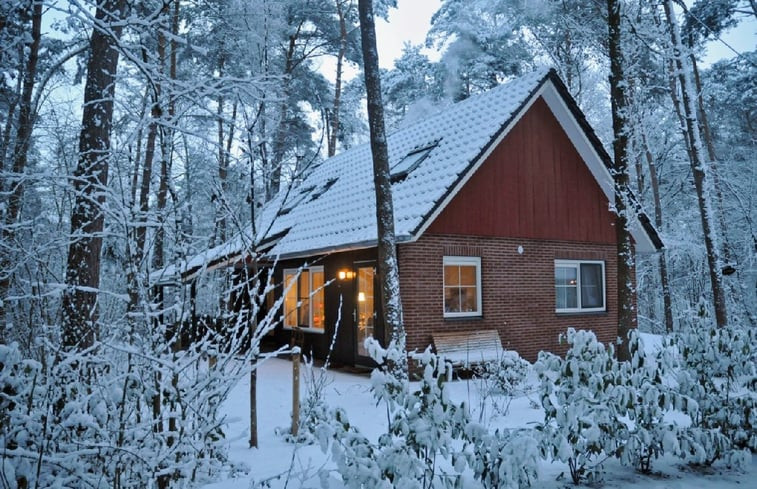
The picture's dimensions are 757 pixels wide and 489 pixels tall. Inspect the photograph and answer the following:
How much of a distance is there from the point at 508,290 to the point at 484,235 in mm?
1335

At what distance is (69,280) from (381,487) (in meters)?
3.94

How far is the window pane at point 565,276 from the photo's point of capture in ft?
43.3

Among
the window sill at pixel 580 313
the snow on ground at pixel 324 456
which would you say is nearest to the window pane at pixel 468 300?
the snow on ground at pixel 324 456

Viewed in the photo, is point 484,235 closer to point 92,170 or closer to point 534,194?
point 534,194

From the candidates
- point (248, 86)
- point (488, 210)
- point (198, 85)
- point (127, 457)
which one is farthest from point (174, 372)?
point (488, 210)

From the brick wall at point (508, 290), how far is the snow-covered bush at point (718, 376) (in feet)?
17.1

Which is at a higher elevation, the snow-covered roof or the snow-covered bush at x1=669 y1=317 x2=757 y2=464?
the snow-covered roof

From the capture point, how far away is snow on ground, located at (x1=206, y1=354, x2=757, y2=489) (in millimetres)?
4885

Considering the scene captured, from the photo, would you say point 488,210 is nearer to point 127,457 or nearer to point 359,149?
point 359,149

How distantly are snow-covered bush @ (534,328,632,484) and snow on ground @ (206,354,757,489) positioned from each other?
12.4 inches

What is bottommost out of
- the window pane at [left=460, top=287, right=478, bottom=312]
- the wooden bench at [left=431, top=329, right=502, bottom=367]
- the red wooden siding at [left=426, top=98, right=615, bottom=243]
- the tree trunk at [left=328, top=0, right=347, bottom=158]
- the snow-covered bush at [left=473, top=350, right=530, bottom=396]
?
the snow-covered bush at [left=473, top=350, right=530, bottom=396]

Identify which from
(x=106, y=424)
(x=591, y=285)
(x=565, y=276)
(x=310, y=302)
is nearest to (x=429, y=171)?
(x=565, y=276)

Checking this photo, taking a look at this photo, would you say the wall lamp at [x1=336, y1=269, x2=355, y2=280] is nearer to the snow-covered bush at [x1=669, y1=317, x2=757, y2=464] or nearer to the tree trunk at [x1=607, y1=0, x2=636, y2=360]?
the tree trunk at [x1=607, y1=0, x2=636, y2=360]

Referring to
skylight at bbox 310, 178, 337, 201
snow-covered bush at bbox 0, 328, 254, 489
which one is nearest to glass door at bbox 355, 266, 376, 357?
skylight at bbox 310, 178, 337, 201
